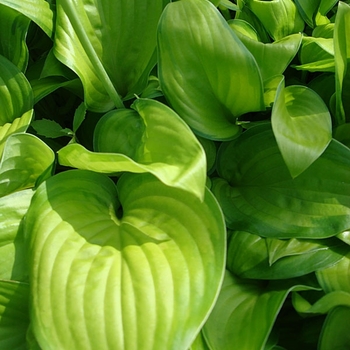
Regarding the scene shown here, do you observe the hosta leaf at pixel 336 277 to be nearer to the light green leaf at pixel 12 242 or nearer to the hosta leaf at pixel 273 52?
the hosta leaf at pixel 273 52

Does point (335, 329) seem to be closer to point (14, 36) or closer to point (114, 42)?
point (114, 42)

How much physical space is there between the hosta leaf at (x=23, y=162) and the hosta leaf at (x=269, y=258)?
31cm

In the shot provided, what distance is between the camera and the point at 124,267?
62 cm

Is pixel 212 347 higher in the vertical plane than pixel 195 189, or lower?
lower

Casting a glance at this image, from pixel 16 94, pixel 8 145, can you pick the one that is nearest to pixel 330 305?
pixel 8 145

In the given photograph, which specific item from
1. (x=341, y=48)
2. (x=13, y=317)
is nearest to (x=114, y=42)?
(x=341, y=48)

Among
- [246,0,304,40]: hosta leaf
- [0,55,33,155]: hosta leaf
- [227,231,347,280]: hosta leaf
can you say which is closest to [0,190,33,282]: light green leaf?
[0,55,33,155]: hosta leaf

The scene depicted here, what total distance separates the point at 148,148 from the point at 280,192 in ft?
0.75

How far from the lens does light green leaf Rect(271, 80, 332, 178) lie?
0.67 meters

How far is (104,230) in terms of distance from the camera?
0.68 metres

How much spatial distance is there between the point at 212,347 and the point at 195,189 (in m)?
0.25

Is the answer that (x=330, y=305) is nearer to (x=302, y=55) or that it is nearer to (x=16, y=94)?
(x=302, y=55)

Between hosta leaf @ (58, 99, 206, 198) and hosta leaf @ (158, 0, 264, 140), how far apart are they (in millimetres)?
77

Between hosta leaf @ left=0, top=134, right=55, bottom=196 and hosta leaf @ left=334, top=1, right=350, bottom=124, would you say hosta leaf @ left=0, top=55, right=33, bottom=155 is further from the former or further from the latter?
hosta leaf @ left=334, top=1, right=350, bottom=124
